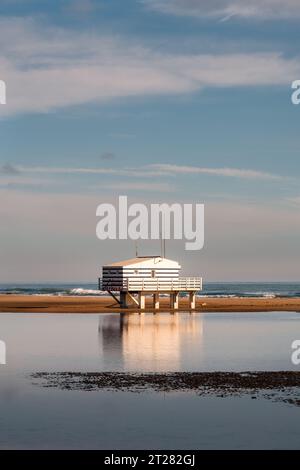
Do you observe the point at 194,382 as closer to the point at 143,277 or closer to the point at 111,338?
the point at 111,338

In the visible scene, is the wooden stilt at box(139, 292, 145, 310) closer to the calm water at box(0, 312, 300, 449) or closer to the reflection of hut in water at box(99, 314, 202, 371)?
the reflection of hut in water at box(99, 314, 202, 371)

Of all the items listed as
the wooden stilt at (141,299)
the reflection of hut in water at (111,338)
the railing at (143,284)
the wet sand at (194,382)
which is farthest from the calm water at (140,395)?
the wooden stilt at (141,299)

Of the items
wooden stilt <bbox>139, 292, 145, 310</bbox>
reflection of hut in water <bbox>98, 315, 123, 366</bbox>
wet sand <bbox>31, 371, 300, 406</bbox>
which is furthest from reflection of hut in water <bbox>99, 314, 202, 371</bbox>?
wooden stilt <bbox>139, 292, 145, 310</bbox>

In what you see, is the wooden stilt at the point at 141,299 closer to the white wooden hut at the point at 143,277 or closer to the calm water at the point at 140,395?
the white wooden hut at the point at 143,277

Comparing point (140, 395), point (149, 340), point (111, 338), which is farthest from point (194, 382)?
point (111, 338)

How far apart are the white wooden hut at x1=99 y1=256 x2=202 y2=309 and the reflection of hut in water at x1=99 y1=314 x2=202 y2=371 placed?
283 inches

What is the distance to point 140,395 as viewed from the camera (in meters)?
35.7

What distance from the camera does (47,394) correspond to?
3600 cm

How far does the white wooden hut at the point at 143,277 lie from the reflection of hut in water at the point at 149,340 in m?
7.18

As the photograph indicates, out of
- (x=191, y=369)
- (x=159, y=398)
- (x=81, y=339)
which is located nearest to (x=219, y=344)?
(x=81, y=339)

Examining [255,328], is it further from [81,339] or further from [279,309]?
[279,309]

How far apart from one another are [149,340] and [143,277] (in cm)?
3214

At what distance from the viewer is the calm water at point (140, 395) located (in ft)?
93.2

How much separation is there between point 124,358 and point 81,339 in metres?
11.5
